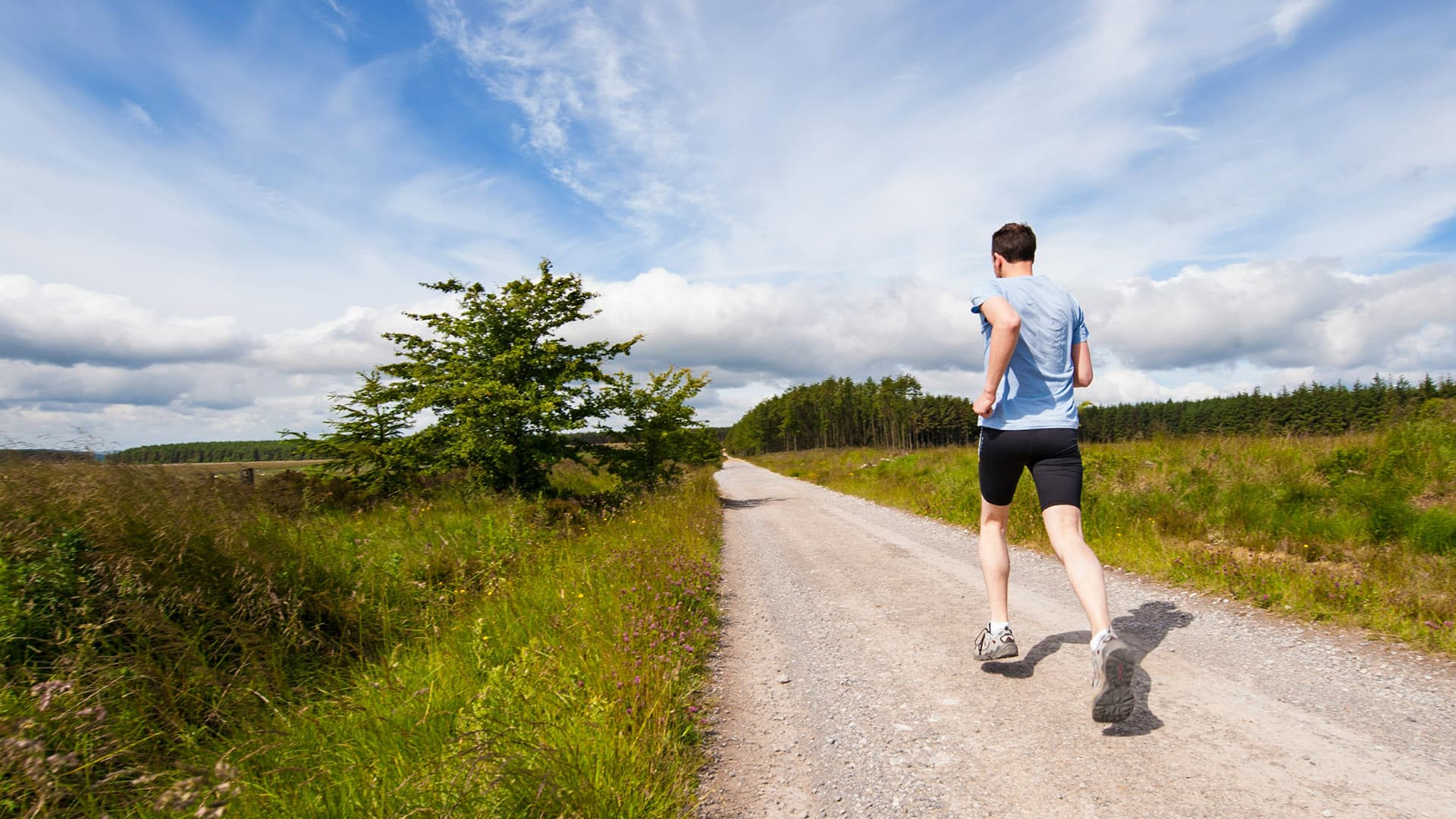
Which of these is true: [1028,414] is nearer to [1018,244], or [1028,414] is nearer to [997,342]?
[997,342]

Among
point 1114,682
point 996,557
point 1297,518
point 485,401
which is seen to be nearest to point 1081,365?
point 996,557

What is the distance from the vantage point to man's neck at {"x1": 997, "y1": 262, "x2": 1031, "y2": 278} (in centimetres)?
340

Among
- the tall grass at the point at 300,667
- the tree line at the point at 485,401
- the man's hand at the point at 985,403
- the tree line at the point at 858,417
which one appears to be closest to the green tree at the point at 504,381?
the tree line at the point at 485,401

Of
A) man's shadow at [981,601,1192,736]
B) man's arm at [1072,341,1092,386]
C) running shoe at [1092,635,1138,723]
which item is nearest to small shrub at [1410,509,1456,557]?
man's shadow at [981,601,1192,736]

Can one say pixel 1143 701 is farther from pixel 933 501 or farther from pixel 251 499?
pixel 933 501

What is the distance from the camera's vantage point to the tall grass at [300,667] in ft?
7.33

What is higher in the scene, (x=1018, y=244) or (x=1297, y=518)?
(x=1018, y=244)

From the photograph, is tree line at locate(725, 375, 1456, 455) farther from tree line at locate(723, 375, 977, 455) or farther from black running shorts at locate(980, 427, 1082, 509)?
black running shorts at locate(980, 427, 1082, 509)

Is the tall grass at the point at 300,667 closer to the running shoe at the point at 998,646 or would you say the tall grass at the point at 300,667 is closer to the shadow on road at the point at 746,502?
the running shoe at the point at 998,646

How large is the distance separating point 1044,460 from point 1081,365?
0.60m

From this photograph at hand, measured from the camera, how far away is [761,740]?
2.96 meters

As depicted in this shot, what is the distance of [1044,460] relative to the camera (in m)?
3.09

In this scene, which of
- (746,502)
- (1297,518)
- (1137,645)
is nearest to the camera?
(1137,645)

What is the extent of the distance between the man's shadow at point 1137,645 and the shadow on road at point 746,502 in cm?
1212
